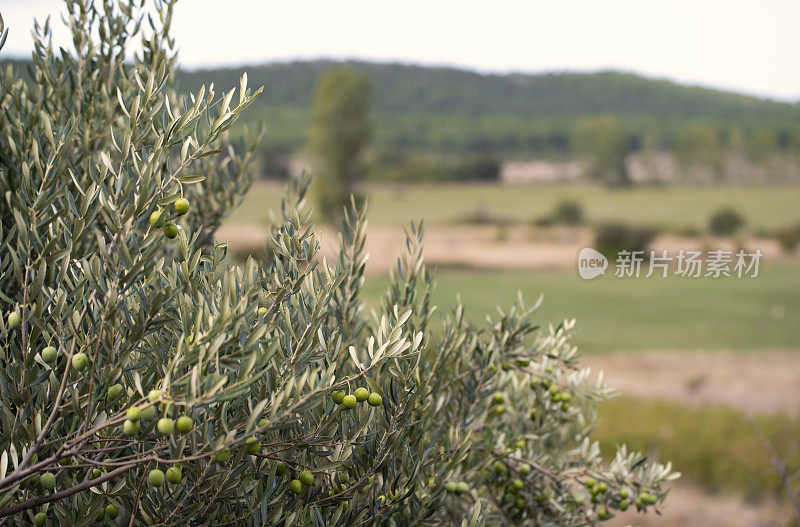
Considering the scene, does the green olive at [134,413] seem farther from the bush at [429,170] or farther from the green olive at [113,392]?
the bush at [429,170]

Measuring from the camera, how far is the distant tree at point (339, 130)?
2266 centimetres

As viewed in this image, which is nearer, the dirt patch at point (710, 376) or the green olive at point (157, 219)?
the green olive at point (157, 219)

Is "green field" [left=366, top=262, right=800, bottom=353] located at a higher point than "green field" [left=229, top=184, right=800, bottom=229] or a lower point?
lower

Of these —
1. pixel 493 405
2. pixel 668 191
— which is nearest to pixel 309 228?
pixel 493 405

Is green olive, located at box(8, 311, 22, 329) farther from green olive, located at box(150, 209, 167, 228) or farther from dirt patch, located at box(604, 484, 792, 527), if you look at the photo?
dirt patch, located at box(604, 484, 792, 527)

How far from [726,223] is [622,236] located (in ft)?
10.9

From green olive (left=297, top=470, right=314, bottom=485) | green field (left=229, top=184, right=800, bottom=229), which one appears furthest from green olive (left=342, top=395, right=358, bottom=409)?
green field (left=229, top=184, right=800, bottom=229)

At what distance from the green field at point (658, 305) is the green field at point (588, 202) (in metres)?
2.10

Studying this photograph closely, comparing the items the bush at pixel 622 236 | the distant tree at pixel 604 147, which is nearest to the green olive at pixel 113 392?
the bush at pixel 622 236

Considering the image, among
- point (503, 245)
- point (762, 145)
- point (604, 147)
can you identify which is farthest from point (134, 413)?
point (762, 145)

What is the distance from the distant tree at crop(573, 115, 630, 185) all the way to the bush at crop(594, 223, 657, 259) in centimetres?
197

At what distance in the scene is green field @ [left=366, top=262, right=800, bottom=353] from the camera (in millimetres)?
19188

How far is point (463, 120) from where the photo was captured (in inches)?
1051

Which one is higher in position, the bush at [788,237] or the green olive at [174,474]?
the green olive at [174,474]
